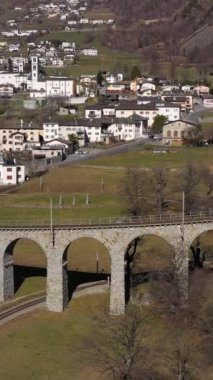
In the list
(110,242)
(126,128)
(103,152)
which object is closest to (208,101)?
(126,128)

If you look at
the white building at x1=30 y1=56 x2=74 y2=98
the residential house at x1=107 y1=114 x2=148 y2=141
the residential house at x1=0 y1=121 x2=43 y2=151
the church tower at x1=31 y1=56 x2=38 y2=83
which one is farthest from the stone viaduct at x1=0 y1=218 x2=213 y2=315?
the church tower at x1=31 y1=56 x2=38 y2=83

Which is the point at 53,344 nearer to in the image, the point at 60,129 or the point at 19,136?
the point at 19,136

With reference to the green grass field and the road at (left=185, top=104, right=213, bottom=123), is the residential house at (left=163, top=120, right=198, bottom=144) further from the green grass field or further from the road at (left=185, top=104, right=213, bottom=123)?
the green grass field

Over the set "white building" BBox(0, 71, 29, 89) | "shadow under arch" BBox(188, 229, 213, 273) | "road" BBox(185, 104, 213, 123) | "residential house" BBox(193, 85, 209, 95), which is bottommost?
"shadow under arch" BBox(188, 229, 213, 273)

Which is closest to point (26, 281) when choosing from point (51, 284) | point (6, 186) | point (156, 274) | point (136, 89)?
point (51, 284)

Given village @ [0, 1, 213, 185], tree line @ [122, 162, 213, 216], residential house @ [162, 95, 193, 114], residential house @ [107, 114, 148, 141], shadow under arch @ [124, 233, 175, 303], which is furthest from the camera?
residential house @ [162, 95, 193, 114]

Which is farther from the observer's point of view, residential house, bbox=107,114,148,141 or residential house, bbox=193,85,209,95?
residential house, bbox=193,85,209,95

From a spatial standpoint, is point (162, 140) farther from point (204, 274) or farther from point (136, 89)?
point (204, 274)
